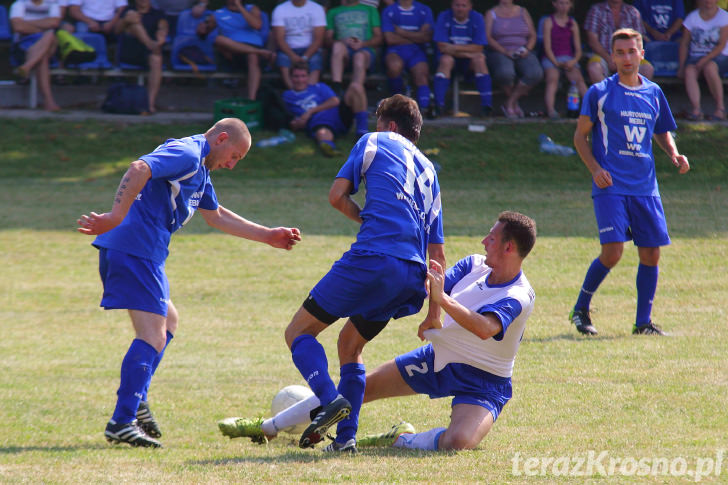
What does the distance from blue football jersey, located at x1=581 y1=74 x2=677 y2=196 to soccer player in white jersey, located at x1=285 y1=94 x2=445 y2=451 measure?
302cm

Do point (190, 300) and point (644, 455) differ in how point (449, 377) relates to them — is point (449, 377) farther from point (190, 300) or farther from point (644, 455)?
point (190, 300)

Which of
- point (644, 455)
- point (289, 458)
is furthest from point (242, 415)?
point (644, 455)

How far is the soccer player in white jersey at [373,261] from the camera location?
4945 millimetres

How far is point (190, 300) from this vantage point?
967cm

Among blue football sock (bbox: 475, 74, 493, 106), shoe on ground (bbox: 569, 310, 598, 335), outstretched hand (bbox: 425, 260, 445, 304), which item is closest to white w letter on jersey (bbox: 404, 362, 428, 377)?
outstretched hand (bbox: 425, 260, 445, 304)

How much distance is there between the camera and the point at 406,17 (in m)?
17.2

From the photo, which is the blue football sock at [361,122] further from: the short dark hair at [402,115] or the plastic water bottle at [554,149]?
the short dark hair at [402,115]

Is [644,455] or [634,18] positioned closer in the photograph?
[644,455]

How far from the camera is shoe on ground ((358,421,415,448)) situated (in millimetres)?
5172

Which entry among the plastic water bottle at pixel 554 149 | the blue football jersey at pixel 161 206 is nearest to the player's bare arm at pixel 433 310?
the blue football jersey at pixel 161 206

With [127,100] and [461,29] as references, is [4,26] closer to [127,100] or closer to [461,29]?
[127,100]

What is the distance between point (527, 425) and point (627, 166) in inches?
126

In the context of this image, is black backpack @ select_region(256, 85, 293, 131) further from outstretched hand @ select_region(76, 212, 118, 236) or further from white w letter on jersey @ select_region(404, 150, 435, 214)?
outstretched hand @ select_region(76, 212, 118, 236)

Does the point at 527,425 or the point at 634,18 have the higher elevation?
the point at 634,18
